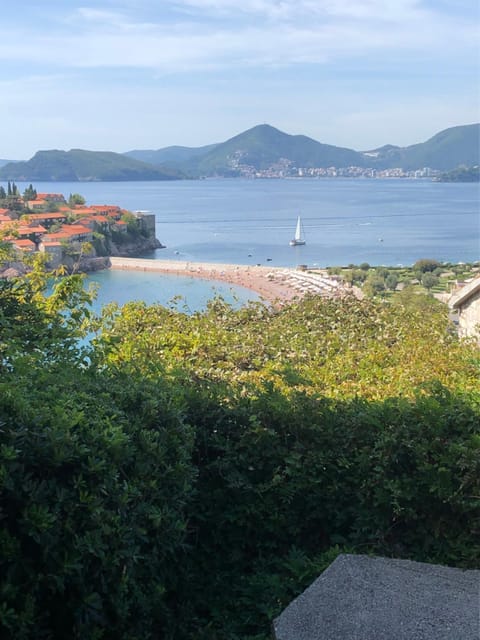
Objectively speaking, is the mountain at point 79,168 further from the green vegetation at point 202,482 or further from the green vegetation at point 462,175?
the green vegetation at point 202,482

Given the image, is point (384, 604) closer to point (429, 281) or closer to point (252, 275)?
point (429, 281)

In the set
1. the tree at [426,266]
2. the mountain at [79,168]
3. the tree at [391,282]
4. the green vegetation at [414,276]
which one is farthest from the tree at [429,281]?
the mountain at [79,168]

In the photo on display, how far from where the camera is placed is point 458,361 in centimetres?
526

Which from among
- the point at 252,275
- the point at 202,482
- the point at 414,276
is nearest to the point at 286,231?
the point at 252,275

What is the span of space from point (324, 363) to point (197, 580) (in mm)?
2685

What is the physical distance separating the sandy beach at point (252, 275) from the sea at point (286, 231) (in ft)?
4.21

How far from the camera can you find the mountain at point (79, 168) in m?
156

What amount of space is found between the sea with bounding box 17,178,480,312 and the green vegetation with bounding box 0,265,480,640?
2232 cm

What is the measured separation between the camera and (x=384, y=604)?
2.95 m

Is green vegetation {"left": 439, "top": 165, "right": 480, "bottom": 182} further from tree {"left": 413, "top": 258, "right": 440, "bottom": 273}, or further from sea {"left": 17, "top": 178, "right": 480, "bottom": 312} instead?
tree {"left": 413, "top": 258, "right": 440, "bottom": 273}

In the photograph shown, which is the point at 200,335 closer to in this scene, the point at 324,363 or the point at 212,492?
the point at 324,363

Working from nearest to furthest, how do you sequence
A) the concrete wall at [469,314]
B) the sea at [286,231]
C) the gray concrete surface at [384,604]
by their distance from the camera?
the gray concrete surface at [384,604] < the concrete wall at [469,314] < the sea at [286,231]

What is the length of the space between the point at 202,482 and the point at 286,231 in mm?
82640

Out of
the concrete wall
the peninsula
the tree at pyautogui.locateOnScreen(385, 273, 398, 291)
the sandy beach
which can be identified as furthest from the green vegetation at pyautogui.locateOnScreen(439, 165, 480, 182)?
the concrete wall
